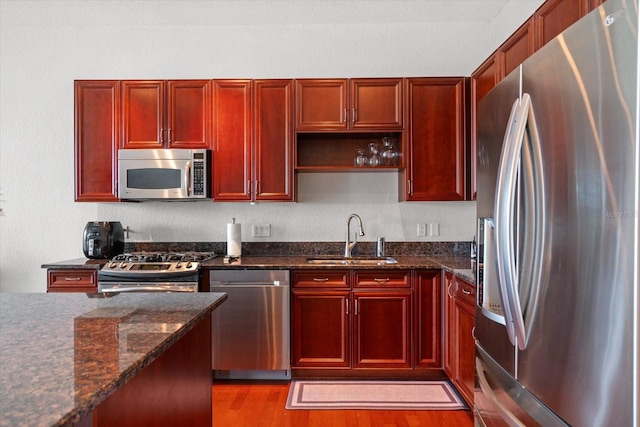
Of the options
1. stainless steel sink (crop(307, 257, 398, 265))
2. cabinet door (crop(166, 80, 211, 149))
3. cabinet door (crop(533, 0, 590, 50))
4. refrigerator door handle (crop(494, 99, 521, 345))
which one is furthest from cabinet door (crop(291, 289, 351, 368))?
cabinet door (crop(533, 0, 590, 50))

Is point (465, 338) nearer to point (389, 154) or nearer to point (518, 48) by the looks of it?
point (389, 154)

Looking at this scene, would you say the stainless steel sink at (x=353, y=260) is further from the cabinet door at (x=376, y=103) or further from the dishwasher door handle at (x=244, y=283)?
the cabinet door at (x=376, y=103)

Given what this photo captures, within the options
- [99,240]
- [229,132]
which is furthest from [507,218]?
[99,240]

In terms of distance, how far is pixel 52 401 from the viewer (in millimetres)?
636

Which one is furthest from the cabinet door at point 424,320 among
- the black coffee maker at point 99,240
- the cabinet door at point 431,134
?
the black coffee maker at point 99,240

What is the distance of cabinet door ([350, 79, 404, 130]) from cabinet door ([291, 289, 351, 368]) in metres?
1.29

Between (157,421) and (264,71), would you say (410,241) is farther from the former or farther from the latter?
A: (157,421)

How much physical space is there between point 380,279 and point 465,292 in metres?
0.65

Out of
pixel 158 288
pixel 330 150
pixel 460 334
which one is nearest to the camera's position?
pixel 460 334

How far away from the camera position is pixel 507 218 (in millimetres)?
1260

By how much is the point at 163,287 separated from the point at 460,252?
93.0 inches

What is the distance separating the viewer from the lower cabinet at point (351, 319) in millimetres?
2764

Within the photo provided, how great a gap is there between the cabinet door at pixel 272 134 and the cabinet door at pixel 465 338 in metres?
1.41

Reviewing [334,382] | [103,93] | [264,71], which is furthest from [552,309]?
[103,93]
